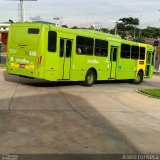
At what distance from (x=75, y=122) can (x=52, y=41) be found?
8007mm

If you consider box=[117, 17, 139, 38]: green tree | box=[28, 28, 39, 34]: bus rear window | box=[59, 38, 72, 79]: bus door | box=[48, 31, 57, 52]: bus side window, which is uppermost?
box=[117, 17, 139, 38]: green tree

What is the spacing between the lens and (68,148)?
8.66 meters

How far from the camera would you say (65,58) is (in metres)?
20.2

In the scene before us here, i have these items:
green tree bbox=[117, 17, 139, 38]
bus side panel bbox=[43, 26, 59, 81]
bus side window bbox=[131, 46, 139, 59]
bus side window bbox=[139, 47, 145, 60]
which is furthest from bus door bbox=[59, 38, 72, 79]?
green tree bbox=[117, 17, 139, 38]

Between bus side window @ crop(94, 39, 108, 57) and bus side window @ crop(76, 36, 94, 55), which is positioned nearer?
bus side window @ crop(76, 36, 94, 55)

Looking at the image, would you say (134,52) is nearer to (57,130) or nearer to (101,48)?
Answer: (101,48)

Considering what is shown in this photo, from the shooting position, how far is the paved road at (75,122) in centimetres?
899

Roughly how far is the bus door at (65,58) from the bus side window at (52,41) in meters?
0.56

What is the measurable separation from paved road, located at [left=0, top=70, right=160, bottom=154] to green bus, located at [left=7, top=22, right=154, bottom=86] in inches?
44.2

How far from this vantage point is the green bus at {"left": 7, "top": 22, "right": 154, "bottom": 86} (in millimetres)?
18922

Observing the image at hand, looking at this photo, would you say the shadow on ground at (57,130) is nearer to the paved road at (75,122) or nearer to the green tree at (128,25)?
the paved road at (75,122)

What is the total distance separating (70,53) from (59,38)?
1.28 meters

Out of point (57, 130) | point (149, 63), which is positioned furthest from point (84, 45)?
point (57, 130)

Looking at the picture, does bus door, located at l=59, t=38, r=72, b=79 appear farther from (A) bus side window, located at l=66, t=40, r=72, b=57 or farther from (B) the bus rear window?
(B) the bus rear window
